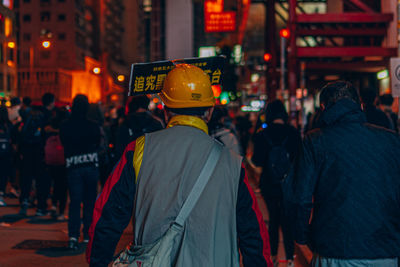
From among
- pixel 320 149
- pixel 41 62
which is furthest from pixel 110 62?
pixel 320 149

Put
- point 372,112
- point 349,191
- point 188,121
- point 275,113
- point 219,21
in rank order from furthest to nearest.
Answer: point 219,21 < point 372,112 < point 275,113 < point 349,191 < point 188,121

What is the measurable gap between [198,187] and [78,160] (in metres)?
5.42

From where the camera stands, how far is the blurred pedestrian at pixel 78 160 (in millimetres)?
7656

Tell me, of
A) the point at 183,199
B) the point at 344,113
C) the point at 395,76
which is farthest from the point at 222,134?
the point at 183,199

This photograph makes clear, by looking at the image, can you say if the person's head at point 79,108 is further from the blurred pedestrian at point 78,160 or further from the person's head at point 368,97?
the person's head at point 368,97

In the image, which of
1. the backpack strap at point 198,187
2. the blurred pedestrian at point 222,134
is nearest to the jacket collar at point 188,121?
the backpack strap at point 198,187

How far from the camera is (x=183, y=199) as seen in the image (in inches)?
102

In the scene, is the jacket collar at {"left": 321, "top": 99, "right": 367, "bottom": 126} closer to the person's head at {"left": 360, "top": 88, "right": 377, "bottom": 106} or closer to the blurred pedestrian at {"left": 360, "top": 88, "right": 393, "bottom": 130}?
the blurred pedestrian at {"left": 360, "top": 88, "right": 393, "bottom": 130}

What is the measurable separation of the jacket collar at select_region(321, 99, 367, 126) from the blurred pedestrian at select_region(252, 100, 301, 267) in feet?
9.70

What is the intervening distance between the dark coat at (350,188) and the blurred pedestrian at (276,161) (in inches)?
117

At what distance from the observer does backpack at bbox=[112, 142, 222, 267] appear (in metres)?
2.48

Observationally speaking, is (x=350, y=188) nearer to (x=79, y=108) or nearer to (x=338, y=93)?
(x=338, y=93)

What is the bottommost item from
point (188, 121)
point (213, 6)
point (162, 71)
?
point (188, 121)

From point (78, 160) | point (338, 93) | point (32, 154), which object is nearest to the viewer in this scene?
point (338, 93)
